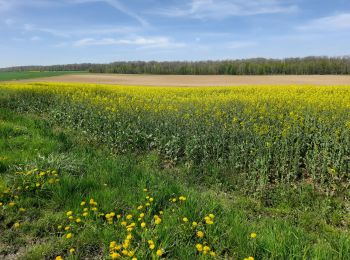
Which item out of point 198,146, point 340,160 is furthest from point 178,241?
point 340,160

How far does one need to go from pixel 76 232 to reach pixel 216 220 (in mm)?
1752

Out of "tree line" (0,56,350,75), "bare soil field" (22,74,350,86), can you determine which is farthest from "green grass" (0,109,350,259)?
"tree line" (0,56,350,75)

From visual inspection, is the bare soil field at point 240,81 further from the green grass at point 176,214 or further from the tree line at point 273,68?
the green grass at point 176,214

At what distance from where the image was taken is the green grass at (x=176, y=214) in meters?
3.39

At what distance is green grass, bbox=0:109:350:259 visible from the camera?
3.39 meters

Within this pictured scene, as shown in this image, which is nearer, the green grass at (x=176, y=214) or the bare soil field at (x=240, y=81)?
the green grass at (x=176, y=214)

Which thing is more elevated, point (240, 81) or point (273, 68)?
point (273, 68)

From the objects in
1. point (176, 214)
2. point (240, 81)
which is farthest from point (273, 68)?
point (176, 214)

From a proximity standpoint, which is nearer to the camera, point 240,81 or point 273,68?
point 240,81

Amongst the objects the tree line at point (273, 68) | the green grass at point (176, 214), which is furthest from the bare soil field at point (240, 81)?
the green grass at point (176, 214)

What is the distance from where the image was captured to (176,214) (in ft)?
13.2

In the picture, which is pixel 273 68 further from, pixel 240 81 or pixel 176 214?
pixel 176 214

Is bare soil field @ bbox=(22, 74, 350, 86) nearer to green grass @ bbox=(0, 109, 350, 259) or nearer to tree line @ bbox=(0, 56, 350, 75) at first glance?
tree line @ bbox=(0, 56, 350, 75)

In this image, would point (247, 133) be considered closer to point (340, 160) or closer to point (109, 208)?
point (340, 160)
